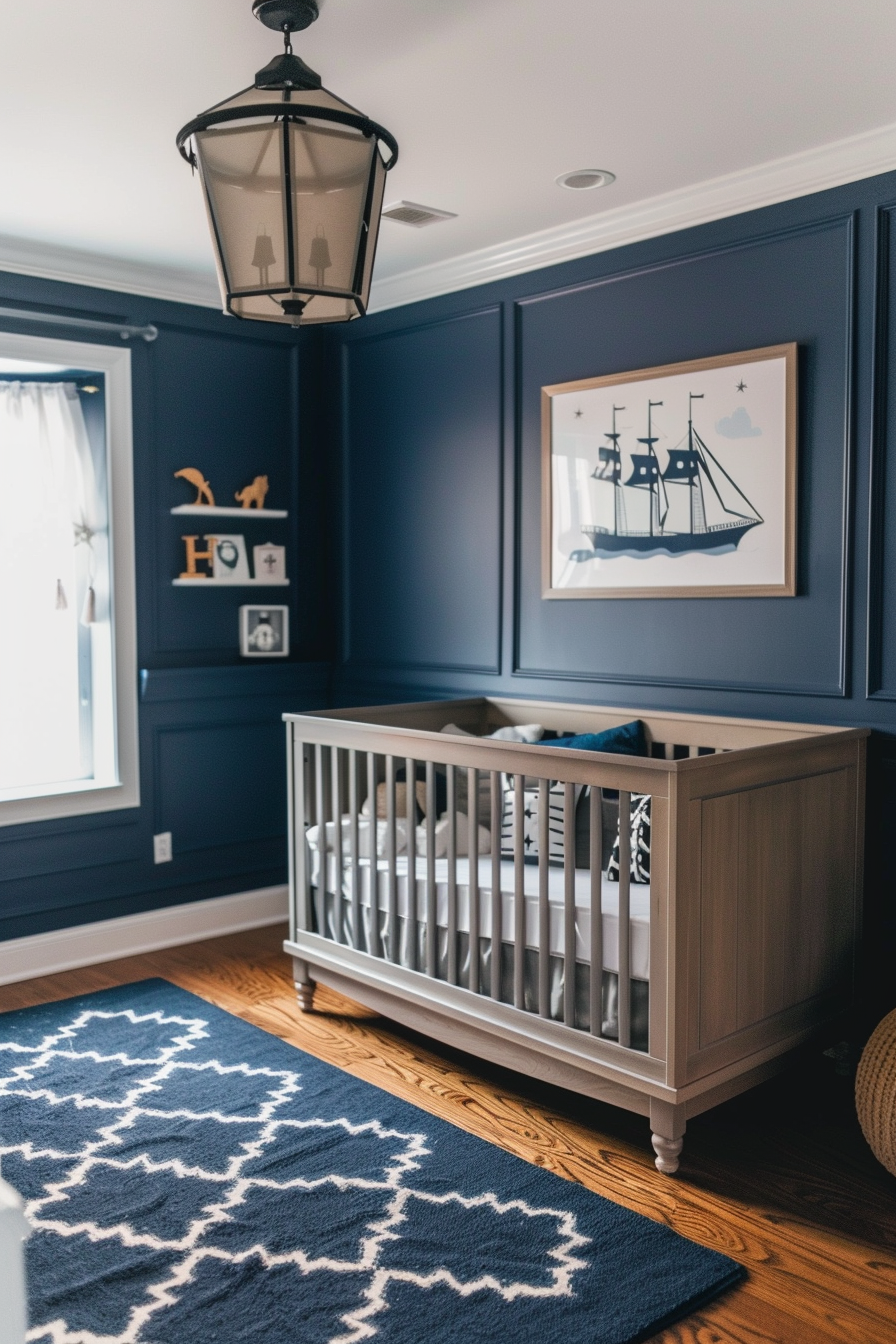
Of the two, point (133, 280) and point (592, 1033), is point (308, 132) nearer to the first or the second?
point (592, 1033)

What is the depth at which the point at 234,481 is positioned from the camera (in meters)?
4.08

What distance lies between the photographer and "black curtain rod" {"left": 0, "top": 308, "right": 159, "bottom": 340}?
350cm

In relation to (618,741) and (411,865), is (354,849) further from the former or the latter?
(618,741)

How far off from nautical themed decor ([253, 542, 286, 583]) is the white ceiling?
1291 millimetres

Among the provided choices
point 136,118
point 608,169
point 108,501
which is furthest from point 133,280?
point 608,169

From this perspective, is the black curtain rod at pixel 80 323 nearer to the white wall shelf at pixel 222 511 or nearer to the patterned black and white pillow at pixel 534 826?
the white wall shelf at pixel 222 511

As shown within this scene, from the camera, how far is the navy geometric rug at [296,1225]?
1826 mm

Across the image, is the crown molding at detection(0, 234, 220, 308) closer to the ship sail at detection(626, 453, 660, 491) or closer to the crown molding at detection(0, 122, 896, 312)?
the crown molding at detection(0, 122, 896, 312)

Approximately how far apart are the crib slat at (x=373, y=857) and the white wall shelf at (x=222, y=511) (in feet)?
4.52

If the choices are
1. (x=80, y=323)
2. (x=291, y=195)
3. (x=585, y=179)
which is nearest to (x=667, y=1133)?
(x=291, y=195)

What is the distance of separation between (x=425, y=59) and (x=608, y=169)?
→ 76cm

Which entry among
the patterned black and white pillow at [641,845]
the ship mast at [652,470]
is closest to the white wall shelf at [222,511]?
the ship mast at [652,470]

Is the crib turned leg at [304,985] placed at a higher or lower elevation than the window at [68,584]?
lower

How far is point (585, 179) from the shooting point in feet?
9.58
